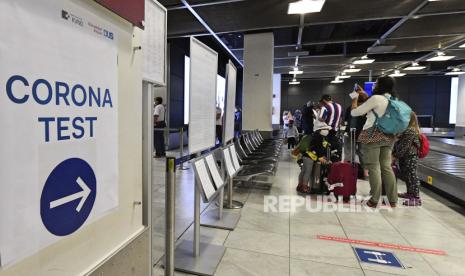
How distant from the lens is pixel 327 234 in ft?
9.09

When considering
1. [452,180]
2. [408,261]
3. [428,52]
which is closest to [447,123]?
[428,52]

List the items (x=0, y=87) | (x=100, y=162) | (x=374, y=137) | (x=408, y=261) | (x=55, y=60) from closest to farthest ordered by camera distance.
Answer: (x=0, y=87), (x=55, y=60), (x=100, y=162), (x=408, y=261), (x=374, y=137)

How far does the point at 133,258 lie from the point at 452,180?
4.35 meters

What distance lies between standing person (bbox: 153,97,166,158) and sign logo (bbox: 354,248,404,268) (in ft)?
18.7

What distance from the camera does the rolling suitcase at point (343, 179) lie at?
12.1 ft

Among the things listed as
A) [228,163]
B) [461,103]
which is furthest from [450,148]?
[228,163]

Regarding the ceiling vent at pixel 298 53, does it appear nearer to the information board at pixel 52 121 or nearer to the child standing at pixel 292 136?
the child standing at pixel 292 136

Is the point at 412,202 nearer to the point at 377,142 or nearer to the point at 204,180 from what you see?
the point at 377,142

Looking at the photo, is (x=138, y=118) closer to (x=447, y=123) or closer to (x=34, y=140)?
(x=34, y=140)

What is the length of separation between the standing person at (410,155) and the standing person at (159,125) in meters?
5.30

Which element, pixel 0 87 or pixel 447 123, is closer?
pixel 0 87

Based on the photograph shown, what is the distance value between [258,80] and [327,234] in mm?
4939

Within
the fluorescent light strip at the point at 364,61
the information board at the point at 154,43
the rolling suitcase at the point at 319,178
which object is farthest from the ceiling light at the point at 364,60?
the information board at the point at 154,43

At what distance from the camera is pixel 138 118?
51.8 inches
